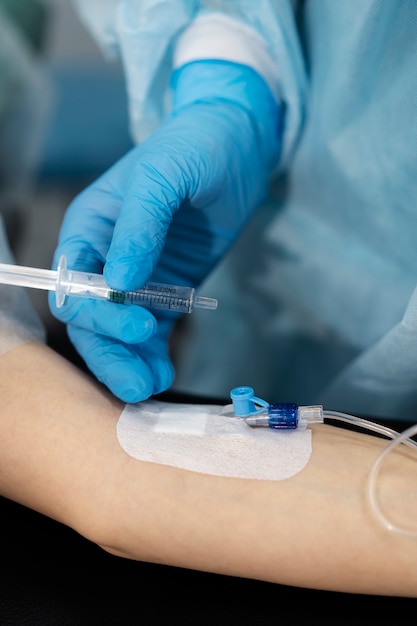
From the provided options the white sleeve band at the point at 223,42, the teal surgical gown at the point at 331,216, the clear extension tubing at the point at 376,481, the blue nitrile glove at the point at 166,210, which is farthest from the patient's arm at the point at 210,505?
the white sleeve band at the point at 223,42

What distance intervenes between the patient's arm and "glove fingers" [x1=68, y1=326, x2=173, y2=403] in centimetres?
6

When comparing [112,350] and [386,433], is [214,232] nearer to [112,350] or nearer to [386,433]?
[112,350]

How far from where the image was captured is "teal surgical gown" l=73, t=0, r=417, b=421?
41.6 inches

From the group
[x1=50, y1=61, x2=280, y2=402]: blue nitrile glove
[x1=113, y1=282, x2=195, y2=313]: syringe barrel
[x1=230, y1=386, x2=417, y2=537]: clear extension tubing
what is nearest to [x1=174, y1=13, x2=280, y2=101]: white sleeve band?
[x1=50, y1=61, x2=280, y2=402]: blue nitrile glove

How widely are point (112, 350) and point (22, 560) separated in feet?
1.13

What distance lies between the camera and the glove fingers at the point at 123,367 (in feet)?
2.95

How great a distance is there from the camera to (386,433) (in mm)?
852

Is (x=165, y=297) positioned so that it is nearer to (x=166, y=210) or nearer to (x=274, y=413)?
(x=166, y=210)

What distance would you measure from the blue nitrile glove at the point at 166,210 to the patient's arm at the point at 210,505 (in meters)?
0.13

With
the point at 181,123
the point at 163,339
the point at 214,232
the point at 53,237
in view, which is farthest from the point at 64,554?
the point at 53,237

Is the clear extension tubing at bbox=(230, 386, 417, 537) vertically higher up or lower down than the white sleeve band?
lower down

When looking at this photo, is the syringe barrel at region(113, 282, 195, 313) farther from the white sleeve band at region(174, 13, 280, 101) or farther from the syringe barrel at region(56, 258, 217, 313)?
the white sleeve band at region(174, 13, 280, 101)

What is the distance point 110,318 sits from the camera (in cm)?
94

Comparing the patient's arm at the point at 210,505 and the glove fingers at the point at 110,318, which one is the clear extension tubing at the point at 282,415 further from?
the glove fingers at the point at 110,318
